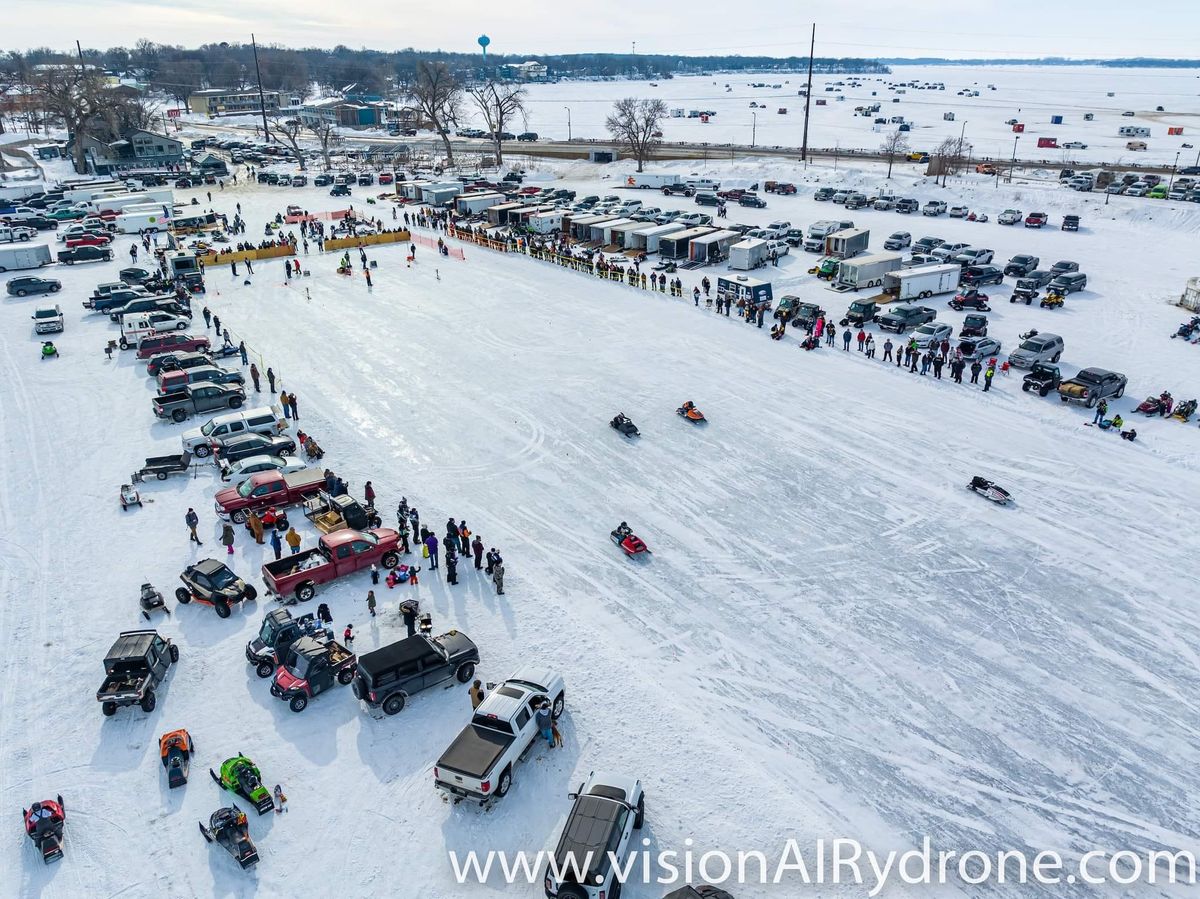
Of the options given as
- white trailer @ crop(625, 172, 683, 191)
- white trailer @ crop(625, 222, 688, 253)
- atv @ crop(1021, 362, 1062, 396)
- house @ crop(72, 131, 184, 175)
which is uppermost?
house @ crop(72, 131, 184, 175)

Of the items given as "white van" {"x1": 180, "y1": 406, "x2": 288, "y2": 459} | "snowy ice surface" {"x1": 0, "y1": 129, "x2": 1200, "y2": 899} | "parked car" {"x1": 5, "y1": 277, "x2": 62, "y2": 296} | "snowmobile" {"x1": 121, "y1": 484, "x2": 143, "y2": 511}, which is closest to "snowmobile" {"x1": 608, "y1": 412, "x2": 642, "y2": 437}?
"snowy ice surface" {"x1": 0, "y1": 129, "x2": 1200, "y2": 899}

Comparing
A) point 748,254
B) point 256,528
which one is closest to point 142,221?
point 748,254

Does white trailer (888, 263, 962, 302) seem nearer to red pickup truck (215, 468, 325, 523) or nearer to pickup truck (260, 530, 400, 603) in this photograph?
pickup truck (260, 530, 400, 603)

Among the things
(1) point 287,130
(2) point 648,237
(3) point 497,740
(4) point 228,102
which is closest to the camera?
(3) point 497,740

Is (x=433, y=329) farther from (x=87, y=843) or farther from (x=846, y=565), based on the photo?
(x=87, y=843)

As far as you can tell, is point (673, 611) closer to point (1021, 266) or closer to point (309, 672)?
point (309, 672)

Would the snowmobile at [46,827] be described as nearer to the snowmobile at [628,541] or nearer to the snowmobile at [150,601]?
the snowmobile at [150,601]

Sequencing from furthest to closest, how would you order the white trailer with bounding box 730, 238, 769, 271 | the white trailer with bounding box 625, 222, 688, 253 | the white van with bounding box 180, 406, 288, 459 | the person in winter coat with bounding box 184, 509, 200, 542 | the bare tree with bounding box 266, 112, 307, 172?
the bare tree with bounding box 266, 112, 307, 172 → the white trailer with bounding box 625, 222, 688, 253 → the white trailer with bounding box 730, 238, 769, 271 → the white van with bounding box 180, 406, 288, 459 → the person in winter coat with bounding box 184, 509, 200, 542
